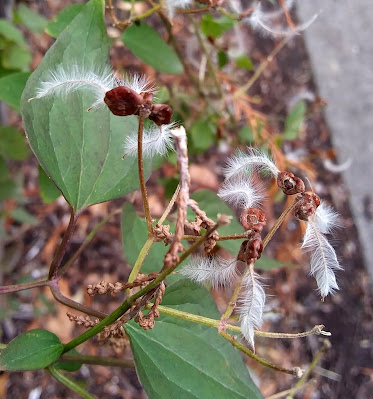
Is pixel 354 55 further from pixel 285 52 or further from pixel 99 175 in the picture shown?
pixel 99 175

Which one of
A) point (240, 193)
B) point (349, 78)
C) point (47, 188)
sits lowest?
point (47, 188)

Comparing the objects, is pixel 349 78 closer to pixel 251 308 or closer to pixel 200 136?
pixel 200 136

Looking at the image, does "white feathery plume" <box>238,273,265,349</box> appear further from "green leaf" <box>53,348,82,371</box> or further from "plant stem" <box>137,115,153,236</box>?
"green leaf" <box>53,348,82,371</box>

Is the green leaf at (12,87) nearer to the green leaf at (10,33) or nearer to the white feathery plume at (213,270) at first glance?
the green leaf at (10,33)

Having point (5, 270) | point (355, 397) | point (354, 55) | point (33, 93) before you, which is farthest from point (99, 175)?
point (354, 55)

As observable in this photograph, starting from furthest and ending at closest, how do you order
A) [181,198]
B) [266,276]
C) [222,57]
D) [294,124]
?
[266,276]
[294,124]
[222,57]
[181,198]

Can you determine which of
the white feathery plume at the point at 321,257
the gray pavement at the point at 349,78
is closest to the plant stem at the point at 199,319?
the white feathery plume at the point at 321,257

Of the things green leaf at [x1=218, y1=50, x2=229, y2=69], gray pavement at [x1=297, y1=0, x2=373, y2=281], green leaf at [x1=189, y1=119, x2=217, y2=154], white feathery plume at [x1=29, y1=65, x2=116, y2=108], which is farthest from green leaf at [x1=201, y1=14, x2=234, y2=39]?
gray pavement at [x1=297, y1=0, x2=373, y2=281]

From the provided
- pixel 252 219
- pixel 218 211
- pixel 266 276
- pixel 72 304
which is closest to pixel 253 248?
pixel 252 219
